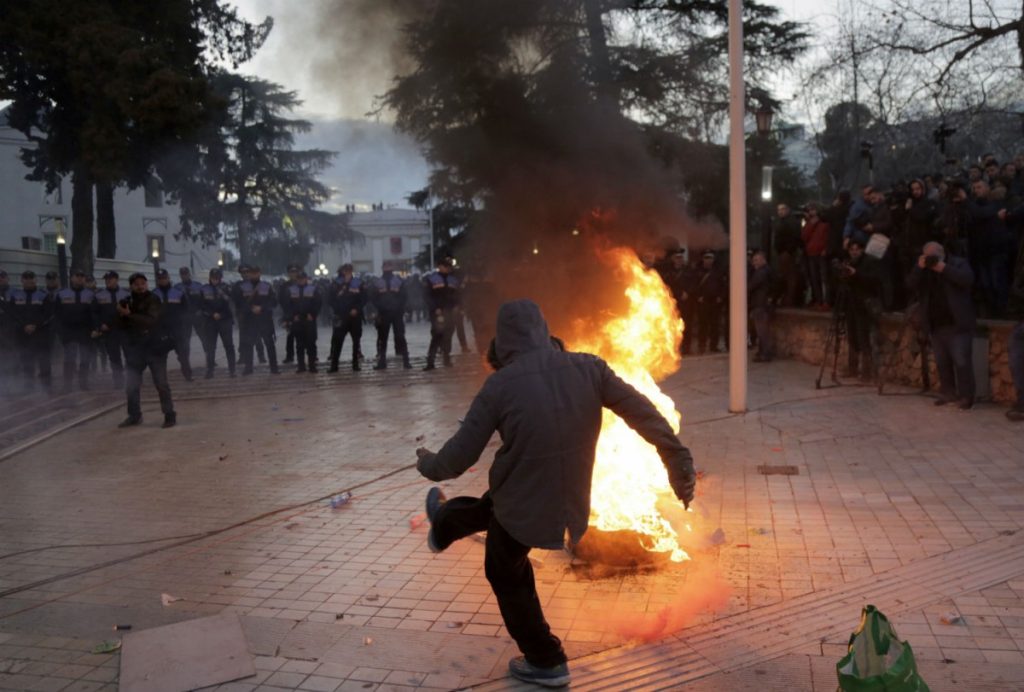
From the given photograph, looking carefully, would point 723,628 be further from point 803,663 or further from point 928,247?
point 928,247

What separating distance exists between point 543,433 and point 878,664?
1.46 m

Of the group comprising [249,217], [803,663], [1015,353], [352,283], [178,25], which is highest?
[178,25]

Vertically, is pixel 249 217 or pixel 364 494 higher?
pixel 249 217

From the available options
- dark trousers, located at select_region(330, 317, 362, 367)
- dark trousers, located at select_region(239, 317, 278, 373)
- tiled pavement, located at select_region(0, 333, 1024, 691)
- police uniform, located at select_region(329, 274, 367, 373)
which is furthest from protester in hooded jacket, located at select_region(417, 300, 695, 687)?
dark trousers, located at select_region(239, 317, 278, 373)

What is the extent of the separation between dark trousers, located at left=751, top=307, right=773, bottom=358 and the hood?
392 inches

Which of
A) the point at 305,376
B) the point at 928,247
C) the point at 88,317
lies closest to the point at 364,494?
the point at 928,247

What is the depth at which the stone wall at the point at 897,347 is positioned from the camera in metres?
9.32

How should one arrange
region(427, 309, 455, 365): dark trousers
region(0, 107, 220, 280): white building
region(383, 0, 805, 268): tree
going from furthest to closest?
region(0, 107, 220, 280): white building, region(427, 309, 455, 365): dark trousers, region(383, 0, 805, 268): tree

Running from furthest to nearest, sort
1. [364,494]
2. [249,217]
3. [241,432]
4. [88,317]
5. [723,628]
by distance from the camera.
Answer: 1. [249,217]
2. [88,317]
3. [241,432]
4. [364,494]
5. [723,628]

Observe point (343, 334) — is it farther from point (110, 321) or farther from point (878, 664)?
point (878, 664)

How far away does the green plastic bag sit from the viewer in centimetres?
308

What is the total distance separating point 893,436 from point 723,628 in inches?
189

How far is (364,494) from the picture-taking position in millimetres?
7270

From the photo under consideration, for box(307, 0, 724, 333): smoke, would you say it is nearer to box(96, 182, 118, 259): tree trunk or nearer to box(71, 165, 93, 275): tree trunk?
box(71, 165, 93, 275): tree trunk
